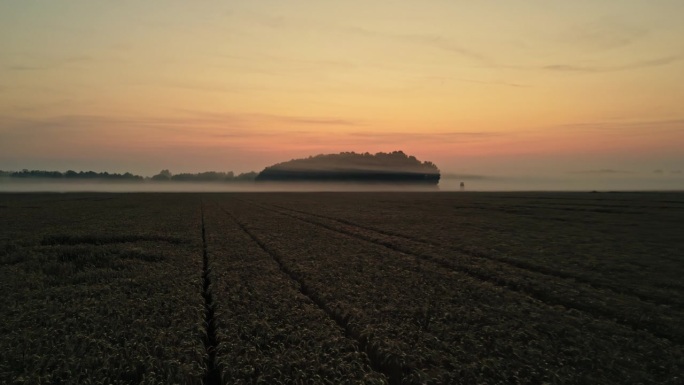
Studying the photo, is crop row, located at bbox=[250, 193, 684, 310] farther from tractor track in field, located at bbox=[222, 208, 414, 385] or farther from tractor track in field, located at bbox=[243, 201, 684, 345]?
tractor track in field, located at bbox=[222, 208, 414, 385]

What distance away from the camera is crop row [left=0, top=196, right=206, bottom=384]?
9.57 metres

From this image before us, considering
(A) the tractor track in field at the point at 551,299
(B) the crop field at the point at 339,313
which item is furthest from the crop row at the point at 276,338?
(A) the tractor track in field at the point at 551,299

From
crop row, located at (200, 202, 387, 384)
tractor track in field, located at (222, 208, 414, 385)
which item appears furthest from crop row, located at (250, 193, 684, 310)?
crop row, located at (200, 202, 387, 384)

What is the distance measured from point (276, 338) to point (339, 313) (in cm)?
260

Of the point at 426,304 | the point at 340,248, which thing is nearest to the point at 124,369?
the point at 426,304

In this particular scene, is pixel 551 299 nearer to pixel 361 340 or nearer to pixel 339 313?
pixel 339 313

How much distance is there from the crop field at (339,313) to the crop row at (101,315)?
0.06 metres

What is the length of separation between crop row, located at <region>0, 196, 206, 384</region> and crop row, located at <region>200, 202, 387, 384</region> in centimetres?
72

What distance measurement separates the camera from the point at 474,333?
39.3 feet

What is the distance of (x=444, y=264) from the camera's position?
72.6 feet

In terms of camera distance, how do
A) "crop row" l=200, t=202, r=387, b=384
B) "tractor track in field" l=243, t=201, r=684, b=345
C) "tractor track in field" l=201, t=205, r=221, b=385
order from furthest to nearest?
"tractor track in field" l=243, t=201, r=684, b=345 → "tractor track in field" l=201, t=205, r=221, b=385 → "crop row" l=200, t=202, r=387, b=384

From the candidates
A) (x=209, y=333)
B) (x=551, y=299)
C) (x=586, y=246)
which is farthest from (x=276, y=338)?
(x=586, y=246)

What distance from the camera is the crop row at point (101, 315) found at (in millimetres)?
9570

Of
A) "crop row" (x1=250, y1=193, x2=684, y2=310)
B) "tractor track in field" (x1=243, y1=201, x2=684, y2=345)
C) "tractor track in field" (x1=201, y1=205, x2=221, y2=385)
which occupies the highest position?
"crop row" (x1=250, y1=193, x2=684, y2=310)
